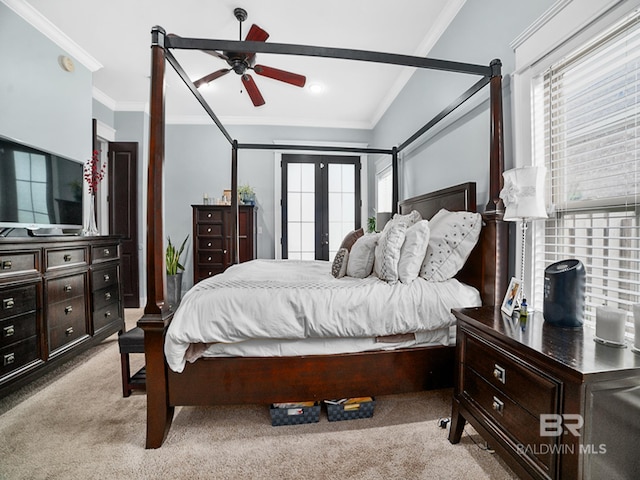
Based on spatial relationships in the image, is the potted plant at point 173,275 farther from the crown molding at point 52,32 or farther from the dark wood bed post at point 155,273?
the dark wood bed post at point 155,273

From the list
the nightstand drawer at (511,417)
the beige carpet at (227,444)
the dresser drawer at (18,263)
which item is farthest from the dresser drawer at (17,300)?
the nightstand drawer at (511,417)

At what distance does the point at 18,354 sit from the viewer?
1.92 m

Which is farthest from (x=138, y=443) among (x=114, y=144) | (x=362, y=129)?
(x=362, y=129)

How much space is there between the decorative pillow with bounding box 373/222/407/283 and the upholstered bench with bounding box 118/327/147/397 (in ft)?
5.00

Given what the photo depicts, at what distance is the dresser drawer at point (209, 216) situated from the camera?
4.27 m

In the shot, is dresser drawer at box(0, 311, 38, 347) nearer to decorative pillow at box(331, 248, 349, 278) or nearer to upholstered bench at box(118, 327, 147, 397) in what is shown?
upholstered bench at box(118, 327, 147, 397)

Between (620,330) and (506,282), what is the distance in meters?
0.79

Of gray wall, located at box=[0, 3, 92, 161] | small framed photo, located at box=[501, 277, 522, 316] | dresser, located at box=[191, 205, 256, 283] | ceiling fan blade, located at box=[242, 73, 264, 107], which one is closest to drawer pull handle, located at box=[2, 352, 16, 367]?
gray wall, located at box=[0, 3, 92, 161]

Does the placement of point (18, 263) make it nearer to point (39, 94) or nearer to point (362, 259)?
point (39, 94)

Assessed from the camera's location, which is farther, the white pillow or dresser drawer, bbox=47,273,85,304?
dresser drawer, bbox=47,273,85,304

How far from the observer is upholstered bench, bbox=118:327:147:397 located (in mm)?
1843

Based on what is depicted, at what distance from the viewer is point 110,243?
296 cm

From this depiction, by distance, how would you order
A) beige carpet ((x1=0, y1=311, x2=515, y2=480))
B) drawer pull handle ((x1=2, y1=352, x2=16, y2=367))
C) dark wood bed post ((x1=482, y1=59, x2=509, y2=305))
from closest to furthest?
beige carpet ((x1=0, y1=311, x2=515, y2=480)) < dark wood bed post ((x1=482, y1=59, x2=509, y2=305)) < drawer pull handle ((x1=2, y1=352, x2=16, y2=367))

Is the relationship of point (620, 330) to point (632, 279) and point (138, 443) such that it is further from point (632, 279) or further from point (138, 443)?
point (138, 443)
